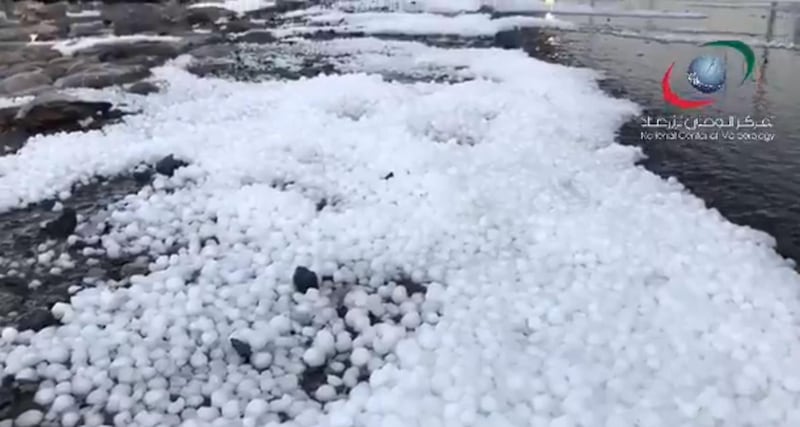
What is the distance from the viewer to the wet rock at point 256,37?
1347 cm

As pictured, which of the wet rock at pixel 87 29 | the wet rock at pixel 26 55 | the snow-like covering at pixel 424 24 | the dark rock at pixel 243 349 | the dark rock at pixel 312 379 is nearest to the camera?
the dark rock at pixel 312 379

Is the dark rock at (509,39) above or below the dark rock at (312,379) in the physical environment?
above

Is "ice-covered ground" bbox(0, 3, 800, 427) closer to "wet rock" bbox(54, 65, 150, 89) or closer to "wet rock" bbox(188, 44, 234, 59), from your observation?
"wet rock" bbox(54, 65, 150, 89)

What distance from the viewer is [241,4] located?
71.5ft

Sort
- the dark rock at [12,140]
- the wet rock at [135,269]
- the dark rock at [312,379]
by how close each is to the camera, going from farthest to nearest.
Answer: the dark rock at [12,140] → the wet rock at [135,269] → the dark rock at [312,379]

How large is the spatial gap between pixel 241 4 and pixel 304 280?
20089mm

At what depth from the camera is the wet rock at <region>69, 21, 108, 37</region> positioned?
14742 millimetres

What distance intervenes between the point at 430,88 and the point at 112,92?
4.14m

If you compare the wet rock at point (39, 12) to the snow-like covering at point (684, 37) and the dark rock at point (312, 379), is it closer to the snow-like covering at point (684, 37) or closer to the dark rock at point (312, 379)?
the snow-like covering at point (684, 37)

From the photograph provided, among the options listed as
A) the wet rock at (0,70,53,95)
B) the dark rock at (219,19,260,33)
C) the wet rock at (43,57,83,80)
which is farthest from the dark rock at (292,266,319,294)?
the dark rock at (219,19,260,33)

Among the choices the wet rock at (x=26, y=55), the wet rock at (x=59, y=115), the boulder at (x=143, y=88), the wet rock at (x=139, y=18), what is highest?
the wet rock at (x=139, y=18)

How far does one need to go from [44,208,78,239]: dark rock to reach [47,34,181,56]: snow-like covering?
8.56 m

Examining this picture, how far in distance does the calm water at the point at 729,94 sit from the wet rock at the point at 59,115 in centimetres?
580

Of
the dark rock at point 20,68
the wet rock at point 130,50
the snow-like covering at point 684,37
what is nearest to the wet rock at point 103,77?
the dark rock at point 20,68
